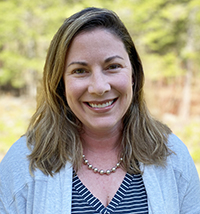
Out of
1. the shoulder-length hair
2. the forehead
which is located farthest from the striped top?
the forehead

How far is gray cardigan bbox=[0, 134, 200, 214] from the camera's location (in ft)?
4.80

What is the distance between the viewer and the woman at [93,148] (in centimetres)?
146

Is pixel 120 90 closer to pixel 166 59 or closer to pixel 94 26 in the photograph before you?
pixel 94 26

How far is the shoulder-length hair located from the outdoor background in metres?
4.41

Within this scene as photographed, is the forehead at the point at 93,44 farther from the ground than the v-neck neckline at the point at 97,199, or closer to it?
farther from the ground

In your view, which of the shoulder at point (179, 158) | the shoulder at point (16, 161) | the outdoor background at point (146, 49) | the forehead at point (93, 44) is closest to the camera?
the forehead at point (93, 44)

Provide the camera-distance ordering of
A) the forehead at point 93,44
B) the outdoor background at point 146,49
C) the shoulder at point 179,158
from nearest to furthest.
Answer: the forehead at point 93,44
the shoulder at point 179,158
the outdoor background at point 146,49

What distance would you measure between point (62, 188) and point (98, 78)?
66cm

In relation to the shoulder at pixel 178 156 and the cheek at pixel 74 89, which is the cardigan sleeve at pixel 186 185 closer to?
the shoulder at pixel 178 156

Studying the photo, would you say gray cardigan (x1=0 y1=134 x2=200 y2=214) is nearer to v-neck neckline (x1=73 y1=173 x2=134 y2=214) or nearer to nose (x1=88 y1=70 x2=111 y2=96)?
v-neck neckline (x1=73 y1=173 x2=134 y2=214)

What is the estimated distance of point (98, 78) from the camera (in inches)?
56.7

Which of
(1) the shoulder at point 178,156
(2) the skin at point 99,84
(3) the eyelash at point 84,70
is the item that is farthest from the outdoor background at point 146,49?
(3) the eyelash at point 84,70

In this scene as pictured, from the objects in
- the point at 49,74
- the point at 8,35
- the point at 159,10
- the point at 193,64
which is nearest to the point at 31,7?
the point at 8,35

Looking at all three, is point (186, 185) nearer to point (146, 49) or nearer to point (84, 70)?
point (84, 70)
